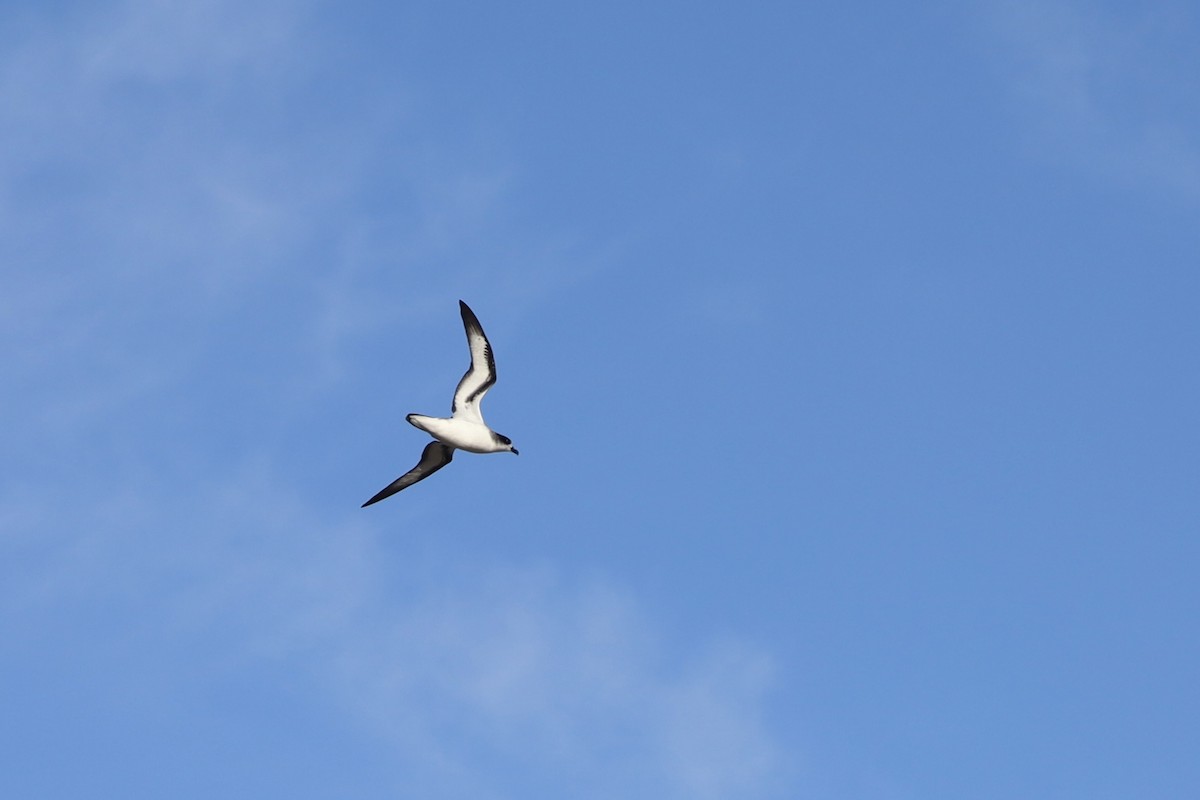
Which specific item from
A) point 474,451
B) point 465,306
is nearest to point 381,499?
point 474,451

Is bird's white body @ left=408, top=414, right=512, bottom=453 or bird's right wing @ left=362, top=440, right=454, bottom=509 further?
bird's right wing @ left=362, top=440, right=454, bottom=509

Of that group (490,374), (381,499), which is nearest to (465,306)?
(490,374)

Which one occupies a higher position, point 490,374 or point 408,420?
point 490,374

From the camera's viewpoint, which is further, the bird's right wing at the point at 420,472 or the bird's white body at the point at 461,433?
the bird's right wing at the point at 420,472

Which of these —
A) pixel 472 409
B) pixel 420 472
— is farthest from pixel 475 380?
pixel 420 472

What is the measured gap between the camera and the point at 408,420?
168ft

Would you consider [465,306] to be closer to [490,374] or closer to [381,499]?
[490,374]

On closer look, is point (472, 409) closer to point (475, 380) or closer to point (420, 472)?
point (475, 380)

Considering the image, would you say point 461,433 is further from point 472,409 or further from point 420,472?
point 420,472

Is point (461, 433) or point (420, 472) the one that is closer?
point (461, 433)

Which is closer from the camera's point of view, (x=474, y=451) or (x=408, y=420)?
(x=408, y=420)

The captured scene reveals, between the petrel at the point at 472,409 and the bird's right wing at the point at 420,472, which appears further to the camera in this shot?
the bird's right wing at the point at 420,472

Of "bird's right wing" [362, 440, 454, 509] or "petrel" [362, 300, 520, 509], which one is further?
"bird's right wing" [362, 440, 454, 509]

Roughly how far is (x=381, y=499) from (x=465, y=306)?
7.50m
